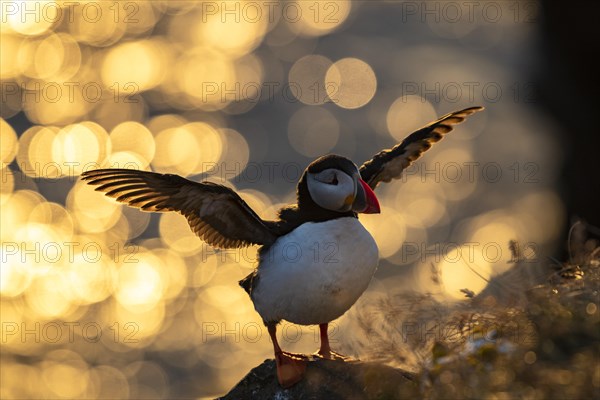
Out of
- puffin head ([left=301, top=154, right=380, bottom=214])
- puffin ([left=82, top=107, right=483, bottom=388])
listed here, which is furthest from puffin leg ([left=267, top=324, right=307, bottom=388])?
puffin head ([left=301, top=154, right=380, bottom=214])

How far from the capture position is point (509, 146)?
23844mm

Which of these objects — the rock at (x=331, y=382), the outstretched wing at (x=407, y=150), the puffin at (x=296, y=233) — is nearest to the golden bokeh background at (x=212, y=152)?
the outstretched wing at (x=407, y=150)

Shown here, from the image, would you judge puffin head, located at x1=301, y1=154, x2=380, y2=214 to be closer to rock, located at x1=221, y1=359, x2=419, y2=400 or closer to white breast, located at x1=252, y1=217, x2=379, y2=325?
white breast, located at x1=252, y1=217, x2=379, y2=325

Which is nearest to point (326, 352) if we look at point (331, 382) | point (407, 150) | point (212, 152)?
point (331, 382)

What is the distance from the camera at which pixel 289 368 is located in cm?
608

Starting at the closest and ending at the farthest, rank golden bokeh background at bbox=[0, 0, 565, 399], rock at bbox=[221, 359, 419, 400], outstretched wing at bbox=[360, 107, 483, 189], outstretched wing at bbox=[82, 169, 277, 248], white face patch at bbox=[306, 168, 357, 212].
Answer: rock at bbox=[221, 359, 419, 400], white face patch at bbox=[306, 168, 357, 212], outstretched wing at bbox=[82, 169, 277, 248], outstretched wing at bbox=[360, 107, 483, 189], golden bokeh background at bbox=[0, 0, 565, 399]

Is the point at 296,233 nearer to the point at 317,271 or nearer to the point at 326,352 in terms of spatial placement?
the point at 317,271

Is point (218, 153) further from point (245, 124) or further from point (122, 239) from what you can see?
point (122, 239)

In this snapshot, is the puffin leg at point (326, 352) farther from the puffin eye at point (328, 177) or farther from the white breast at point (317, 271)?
the puffin eye at point (328, 177)

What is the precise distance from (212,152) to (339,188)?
683 inches

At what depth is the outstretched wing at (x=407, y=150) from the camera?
7.40 metres

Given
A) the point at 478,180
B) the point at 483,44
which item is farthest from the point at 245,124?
the point at 483,44

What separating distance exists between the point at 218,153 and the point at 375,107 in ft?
16.2

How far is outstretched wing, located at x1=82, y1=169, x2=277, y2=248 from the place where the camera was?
633 centimetres
